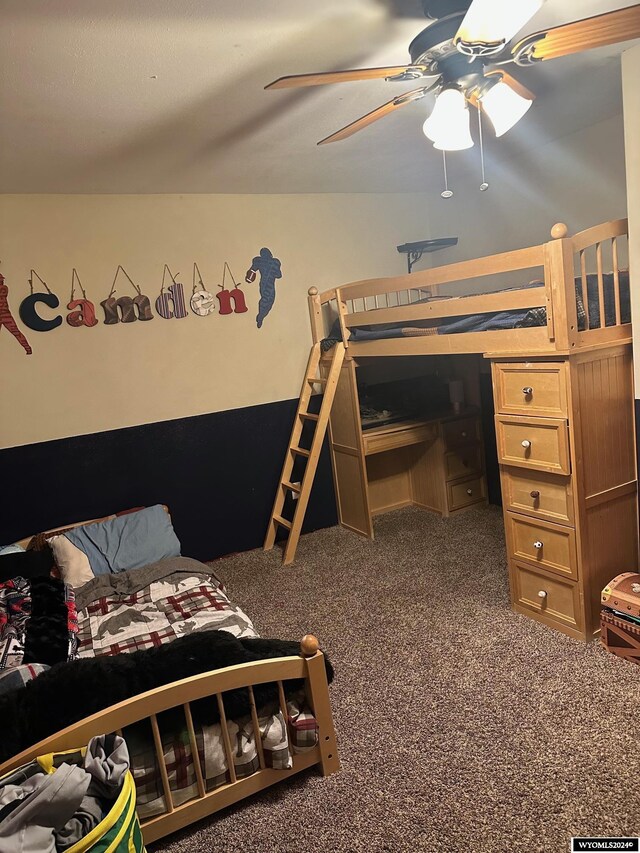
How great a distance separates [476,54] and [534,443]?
5.43ft

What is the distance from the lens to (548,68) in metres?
2.51

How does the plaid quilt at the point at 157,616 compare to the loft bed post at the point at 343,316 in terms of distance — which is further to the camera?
the loft bed post at the point at 343,316

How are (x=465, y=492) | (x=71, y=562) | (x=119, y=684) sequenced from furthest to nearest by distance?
(x=465, y=492) < (x=71, y=562) < (x=119, y=684)

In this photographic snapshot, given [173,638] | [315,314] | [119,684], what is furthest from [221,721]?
[315,314]

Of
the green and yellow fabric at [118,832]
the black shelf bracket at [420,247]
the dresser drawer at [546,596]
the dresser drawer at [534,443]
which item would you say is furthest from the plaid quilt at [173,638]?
the black shelf bracket at [420,247]

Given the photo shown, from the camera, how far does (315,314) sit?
175 inches

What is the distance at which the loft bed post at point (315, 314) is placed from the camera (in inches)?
173

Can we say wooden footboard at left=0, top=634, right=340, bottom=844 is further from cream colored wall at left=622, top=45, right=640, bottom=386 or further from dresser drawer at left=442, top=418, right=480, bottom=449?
dresser drawer at left=442, top=418, right=480, bottom=449

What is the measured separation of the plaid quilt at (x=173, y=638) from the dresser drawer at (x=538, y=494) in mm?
1417

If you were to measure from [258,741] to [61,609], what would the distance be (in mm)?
1289

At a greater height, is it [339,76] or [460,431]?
[339,76]

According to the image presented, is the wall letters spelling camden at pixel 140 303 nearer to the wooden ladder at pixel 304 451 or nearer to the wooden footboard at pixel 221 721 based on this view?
the wooden ladder at pixel 304 451

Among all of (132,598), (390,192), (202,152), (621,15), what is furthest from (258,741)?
(390,192)

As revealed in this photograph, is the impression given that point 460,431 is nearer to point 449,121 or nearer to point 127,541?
point 127,541
